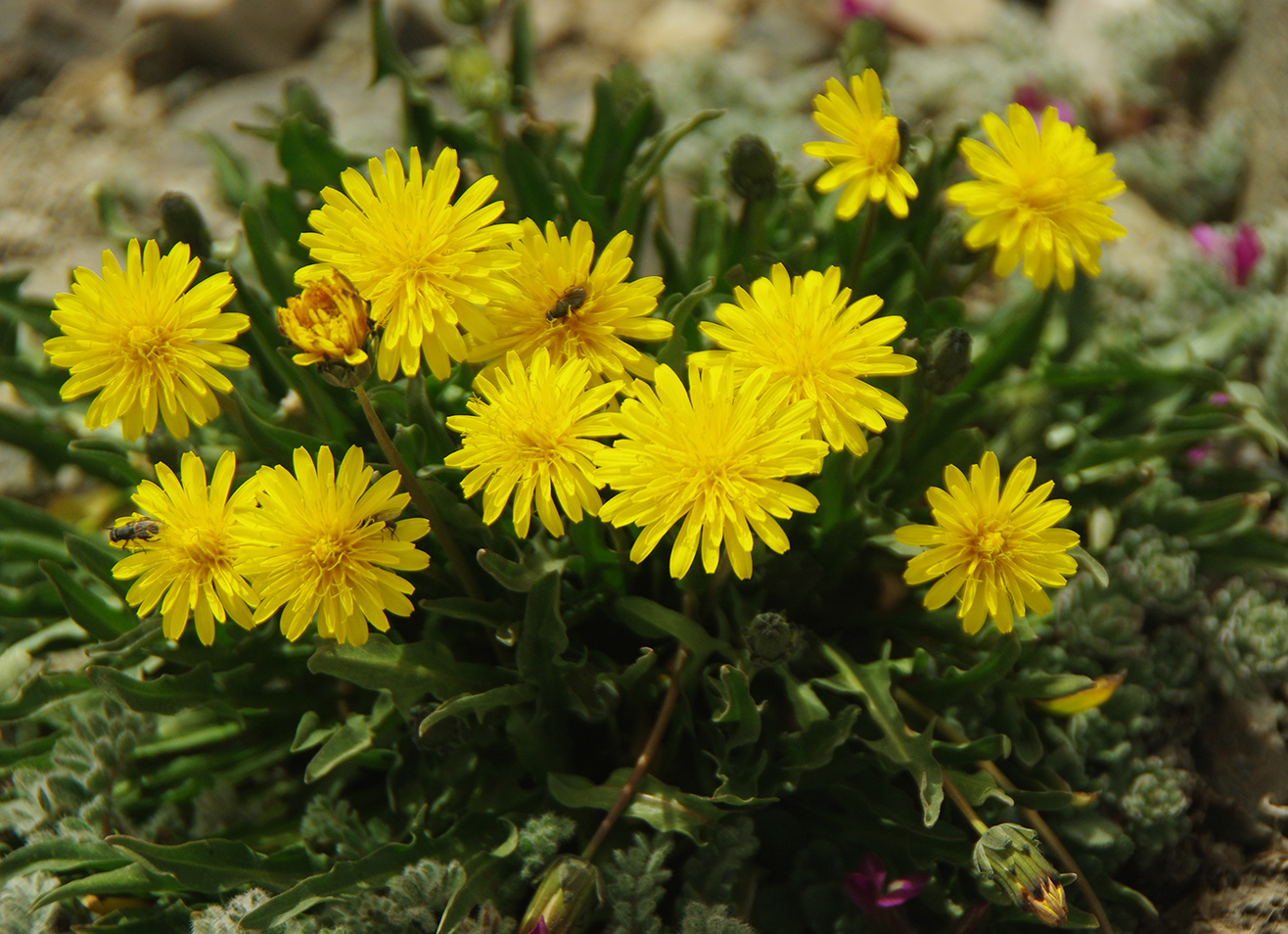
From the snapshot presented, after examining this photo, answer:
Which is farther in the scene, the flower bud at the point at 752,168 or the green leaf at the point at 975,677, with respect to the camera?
the flower bud at the point at 752,168

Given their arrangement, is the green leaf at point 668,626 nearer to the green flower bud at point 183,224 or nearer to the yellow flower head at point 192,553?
the yellow flower head at point 192,553

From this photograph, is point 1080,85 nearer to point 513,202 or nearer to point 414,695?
point 513,202

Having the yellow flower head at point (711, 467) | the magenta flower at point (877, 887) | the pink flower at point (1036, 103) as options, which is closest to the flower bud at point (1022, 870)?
the magenta flower at point (877, 887)

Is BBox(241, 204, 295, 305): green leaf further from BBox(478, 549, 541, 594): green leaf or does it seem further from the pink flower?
the pink flower

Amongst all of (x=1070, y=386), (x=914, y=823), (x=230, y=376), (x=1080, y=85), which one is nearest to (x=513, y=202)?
(x=230, y=376)

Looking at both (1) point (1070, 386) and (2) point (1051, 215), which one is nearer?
(2) point (1051, 215)

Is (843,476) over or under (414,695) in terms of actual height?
over

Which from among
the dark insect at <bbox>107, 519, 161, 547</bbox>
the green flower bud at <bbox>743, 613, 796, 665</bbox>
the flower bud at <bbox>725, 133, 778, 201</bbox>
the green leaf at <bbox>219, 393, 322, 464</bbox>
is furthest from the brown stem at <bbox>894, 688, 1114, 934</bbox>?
the dark insect at <bbox>107, 519, 161, 547</bbox>
